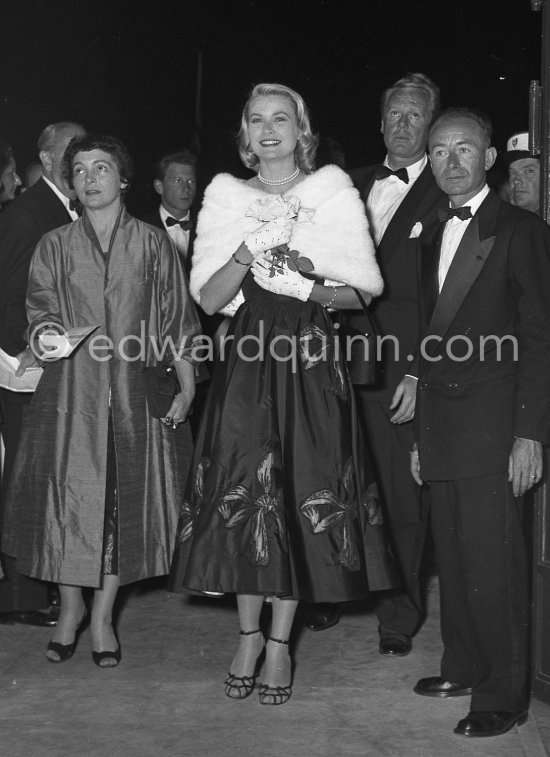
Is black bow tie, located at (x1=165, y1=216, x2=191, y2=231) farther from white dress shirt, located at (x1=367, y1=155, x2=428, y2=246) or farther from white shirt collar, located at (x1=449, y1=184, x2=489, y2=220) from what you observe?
white shirt collar, located at (x1=449, y1=184, x2=489, y2=220)

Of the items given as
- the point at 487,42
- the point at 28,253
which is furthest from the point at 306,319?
the point at 487,42

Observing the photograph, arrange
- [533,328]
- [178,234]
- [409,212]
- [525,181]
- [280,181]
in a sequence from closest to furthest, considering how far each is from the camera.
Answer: [533,328] → [280,181] → [409,212] → [525,181] → [178,234]

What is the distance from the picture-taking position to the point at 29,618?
3.78 meters

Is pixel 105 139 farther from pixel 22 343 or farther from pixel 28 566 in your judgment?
pixel 28 566

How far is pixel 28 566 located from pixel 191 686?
59 centimetres

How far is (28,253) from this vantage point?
3.70m

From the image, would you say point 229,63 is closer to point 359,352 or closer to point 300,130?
point 300,130

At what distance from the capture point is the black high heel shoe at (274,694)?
303cm

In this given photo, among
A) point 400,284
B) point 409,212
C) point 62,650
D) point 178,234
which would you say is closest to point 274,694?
point 62,650

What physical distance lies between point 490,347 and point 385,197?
982mm

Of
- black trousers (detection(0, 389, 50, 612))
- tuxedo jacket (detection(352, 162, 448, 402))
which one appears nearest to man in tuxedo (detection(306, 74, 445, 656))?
tuxedo jacket (detection(352, 162, 448, 402))

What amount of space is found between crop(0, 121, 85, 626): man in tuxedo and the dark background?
1.96 meters

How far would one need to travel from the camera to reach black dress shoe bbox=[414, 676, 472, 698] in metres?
3.09

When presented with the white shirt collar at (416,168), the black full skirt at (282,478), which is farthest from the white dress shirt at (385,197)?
the black full skirt at (282,478)
